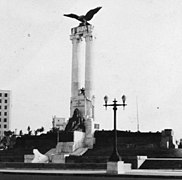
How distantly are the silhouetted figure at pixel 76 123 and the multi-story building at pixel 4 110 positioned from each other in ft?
168

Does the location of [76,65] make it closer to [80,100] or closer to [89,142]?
[80,100]

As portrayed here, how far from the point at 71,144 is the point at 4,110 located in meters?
57.9

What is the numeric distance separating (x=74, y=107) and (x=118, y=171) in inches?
964

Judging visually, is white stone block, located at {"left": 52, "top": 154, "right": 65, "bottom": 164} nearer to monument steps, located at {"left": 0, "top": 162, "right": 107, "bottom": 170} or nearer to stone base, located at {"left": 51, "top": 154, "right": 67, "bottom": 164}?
stone base, located at {"left": 51, "top": 154, "right": 67, "bottom": 164}

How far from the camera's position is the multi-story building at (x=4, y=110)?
307ft

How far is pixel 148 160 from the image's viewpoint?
29219mm

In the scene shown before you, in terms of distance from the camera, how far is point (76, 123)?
4391 cm

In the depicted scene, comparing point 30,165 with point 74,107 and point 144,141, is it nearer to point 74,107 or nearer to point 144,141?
point 144,141

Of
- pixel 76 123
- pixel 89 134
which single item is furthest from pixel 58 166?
pixel 76 123

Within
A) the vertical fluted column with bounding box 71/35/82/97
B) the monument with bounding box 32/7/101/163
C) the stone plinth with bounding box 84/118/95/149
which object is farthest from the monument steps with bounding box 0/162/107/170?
the vertical fluted column with bounding box 71/35/82/97

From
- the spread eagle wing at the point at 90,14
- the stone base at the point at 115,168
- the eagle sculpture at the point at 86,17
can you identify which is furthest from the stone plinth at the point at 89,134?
the stone base at the point at 115,168

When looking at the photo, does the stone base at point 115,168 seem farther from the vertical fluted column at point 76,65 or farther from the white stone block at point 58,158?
the vertical fluted column at point 76,65

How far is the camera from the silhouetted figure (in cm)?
4334

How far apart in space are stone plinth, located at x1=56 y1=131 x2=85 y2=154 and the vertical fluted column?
7387 mm
